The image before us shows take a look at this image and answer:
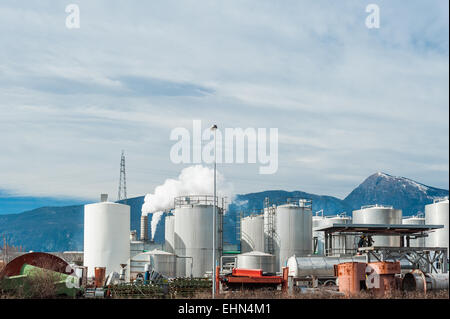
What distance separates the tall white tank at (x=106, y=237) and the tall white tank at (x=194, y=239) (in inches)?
210

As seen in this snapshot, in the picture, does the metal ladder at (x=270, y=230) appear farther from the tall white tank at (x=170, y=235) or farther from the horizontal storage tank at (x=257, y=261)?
the tall white tank at (x=170, y=235)

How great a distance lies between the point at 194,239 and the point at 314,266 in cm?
2072

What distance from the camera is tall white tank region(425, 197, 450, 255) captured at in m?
69.1

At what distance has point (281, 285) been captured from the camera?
3403 centimetres

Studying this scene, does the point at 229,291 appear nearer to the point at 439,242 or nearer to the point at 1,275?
the point at 1,275

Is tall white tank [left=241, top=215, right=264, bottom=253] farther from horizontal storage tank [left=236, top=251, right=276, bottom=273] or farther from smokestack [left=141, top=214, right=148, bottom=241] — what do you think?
smokestack [left=141, top=214, right=148, bottom=241]

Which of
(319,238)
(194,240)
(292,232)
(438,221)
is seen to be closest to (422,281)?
(292,232)

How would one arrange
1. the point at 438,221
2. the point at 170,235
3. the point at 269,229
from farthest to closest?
the point at 438,221 → the point at 170,235 → the point at 269,229

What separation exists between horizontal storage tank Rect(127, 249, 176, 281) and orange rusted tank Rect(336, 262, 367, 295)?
1107 inches

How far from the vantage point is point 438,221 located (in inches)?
2768

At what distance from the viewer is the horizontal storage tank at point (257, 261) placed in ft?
182

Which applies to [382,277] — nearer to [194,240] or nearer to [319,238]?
[194,240]
